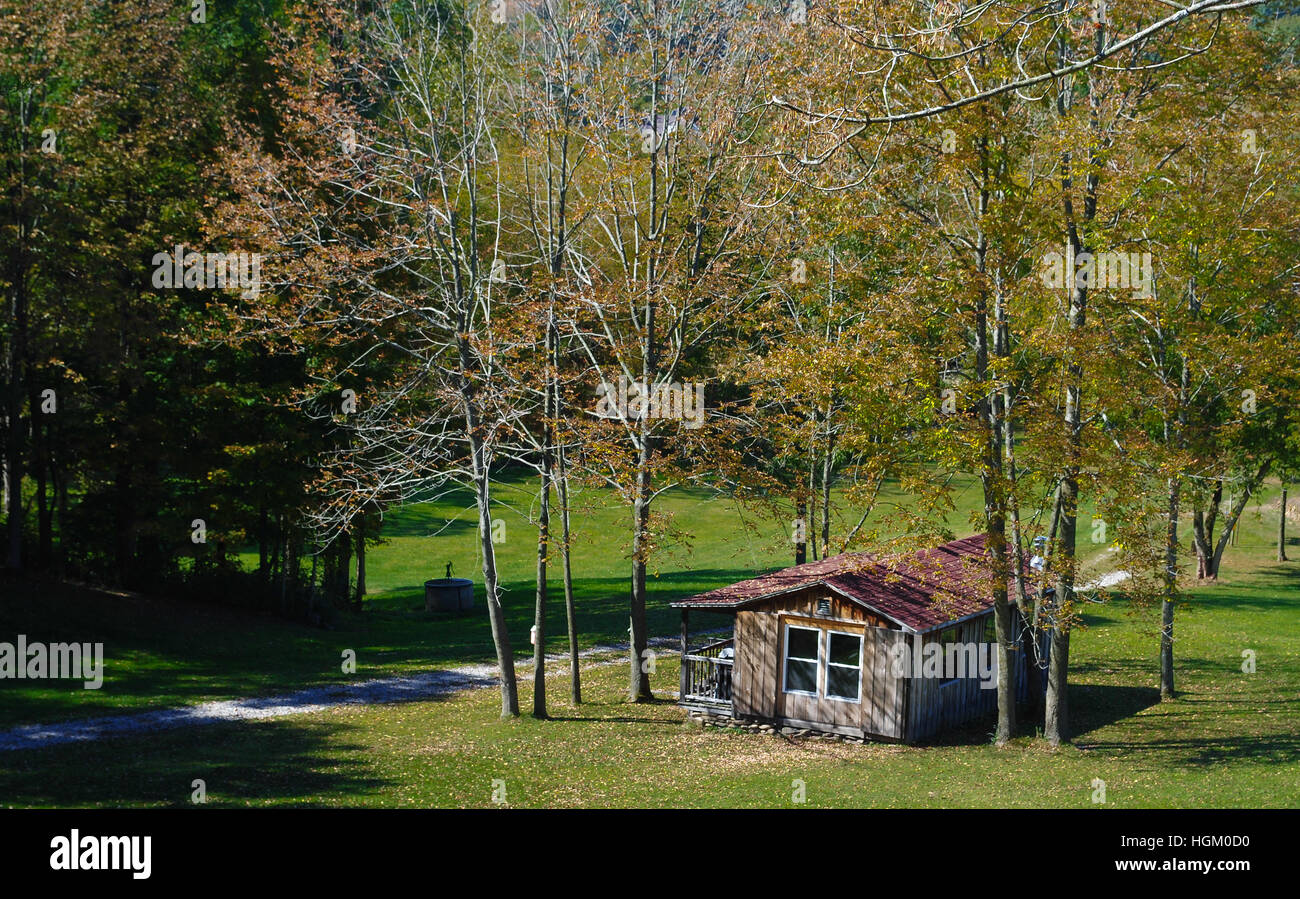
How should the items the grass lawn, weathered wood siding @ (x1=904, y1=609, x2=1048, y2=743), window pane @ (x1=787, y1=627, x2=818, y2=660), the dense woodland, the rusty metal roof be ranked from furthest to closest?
1. window pane @ (x1=787, y1=627, x2=818, y2=660)
2. weathered wood siding @ (x1=904, y1=609, x2=1048, y2=743)
3. the rusty metal roof
4. the dense woodland
5. the grass lawn

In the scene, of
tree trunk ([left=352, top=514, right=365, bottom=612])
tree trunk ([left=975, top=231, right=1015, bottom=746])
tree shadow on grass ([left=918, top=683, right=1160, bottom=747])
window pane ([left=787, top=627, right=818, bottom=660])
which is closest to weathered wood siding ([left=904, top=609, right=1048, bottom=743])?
tree shadow on grass ([left=918, top=683, right=1160, bottom=747])

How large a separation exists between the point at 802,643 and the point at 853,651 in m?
1.06

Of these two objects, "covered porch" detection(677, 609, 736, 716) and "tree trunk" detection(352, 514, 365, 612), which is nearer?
"covered porch" detection(677, 609, 736, 716)

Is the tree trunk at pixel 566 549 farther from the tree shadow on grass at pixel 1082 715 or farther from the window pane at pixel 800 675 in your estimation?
the tree shadow on grass at pixel 1082 715

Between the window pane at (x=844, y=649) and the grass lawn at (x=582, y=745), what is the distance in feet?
5.68

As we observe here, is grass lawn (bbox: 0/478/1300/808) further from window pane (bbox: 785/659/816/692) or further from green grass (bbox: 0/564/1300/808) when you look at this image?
window pane (bbox: 785/659/816/692)

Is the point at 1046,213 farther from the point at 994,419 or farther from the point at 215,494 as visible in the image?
the point at 215,494

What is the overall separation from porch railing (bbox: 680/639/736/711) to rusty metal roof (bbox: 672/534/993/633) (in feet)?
4.70

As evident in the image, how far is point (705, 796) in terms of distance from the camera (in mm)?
15984

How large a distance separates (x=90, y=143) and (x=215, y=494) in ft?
32.7

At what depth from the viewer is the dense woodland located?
59.2 ft

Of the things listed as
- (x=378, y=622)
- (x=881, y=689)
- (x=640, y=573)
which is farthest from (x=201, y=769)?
(x=378, y=622)

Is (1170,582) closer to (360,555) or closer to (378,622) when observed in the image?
(378,622)

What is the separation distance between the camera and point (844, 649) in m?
21.1
